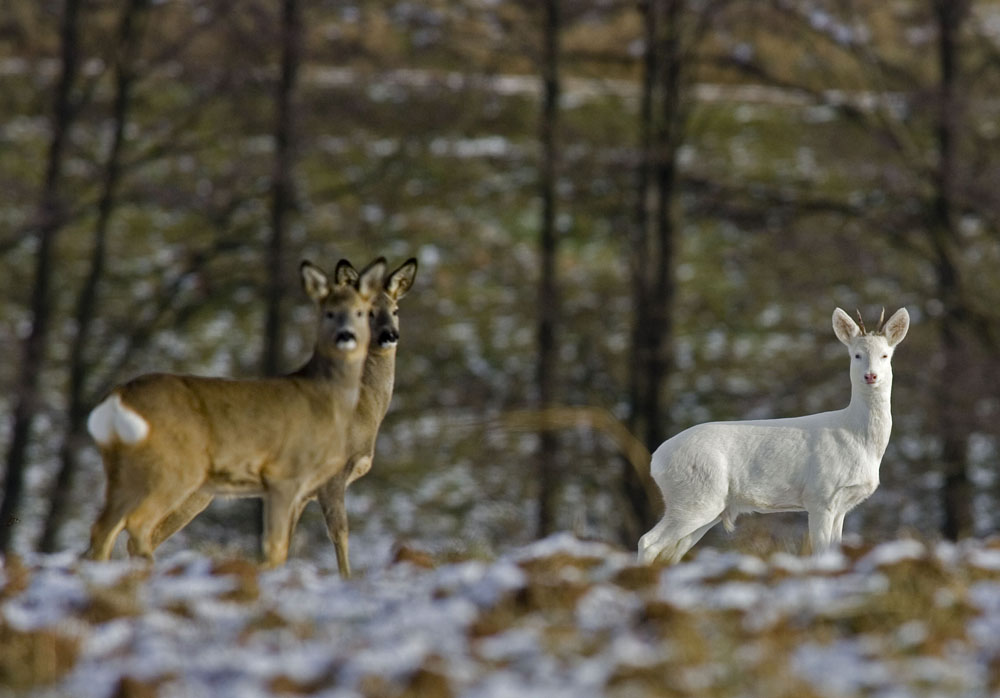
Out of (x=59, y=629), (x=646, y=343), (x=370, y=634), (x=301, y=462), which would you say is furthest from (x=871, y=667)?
(x=646, y=343)

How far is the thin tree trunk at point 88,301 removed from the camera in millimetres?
18172

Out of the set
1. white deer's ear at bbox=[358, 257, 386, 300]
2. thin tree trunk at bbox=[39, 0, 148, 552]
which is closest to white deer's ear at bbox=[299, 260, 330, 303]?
white deer's ear at bbox=[358, 257, 386, 300]

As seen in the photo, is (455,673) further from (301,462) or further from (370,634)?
(301,462)

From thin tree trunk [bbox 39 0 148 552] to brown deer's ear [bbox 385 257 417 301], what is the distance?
10720mm

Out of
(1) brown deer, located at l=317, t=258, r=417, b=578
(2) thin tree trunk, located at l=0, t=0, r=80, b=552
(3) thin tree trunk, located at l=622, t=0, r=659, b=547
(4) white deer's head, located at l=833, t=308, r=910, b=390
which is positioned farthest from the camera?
(3) thin tree trunk, located at l=622, t=0, r=659, b=547

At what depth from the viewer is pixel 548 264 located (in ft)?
66.2

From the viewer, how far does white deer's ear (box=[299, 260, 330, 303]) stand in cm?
738

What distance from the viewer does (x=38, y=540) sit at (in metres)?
18.9

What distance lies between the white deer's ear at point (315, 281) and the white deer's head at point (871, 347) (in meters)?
2.49

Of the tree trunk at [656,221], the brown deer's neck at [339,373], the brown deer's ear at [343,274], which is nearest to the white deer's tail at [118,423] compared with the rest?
the brown deer's neck at [339,373]

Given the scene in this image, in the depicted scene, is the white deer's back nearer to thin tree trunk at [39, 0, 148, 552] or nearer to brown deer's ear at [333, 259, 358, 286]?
brown deer's ear at [333, 259, 358, 286]

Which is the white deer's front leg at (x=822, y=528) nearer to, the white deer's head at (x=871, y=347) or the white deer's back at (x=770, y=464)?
the white deer's back at (x=770, y=464)

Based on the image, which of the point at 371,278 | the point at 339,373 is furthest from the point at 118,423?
A: the point at 371,278

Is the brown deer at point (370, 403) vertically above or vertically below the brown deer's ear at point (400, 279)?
below
